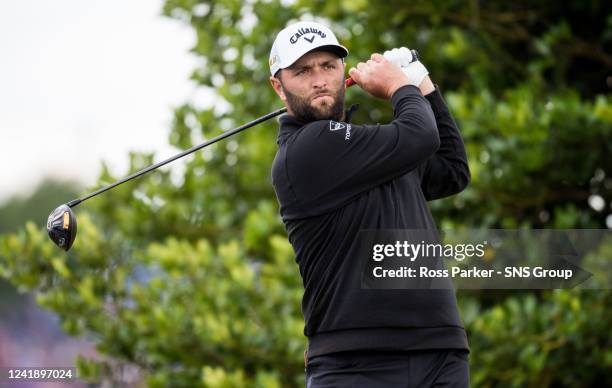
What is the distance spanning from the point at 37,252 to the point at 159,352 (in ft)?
4.36

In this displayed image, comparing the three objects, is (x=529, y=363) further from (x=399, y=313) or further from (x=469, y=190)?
(x=399, y=313)

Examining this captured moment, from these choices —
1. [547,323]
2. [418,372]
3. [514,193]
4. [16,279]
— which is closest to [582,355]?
[547,323]

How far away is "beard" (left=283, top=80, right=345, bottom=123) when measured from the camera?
3.50 meters

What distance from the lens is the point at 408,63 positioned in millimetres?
3588

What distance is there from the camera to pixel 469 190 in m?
6.57

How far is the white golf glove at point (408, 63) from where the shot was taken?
3.55 m

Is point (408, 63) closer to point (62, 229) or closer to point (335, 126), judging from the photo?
point (335, 126)

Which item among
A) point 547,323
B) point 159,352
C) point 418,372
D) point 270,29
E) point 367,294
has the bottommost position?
point 418,372

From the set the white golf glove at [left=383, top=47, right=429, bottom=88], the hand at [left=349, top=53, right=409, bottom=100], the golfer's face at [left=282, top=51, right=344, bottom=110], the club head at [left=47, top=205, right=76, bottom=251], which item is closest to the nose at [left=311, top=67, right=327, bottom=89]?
the golfer's face at [left=282, top=51, right=344, bottom=110]

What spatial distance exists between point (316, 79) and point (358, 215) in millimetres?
532

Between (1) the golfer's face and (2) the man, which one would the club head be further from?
(1) the golfer's face

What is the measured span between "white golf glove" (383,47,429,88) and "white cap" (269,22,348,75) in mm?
171

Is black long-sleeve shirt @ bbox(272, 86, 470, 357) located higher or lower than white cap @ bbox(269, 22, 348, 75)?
lower

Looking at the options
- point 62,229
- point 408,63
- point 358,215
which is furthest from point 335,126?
point 62,229
